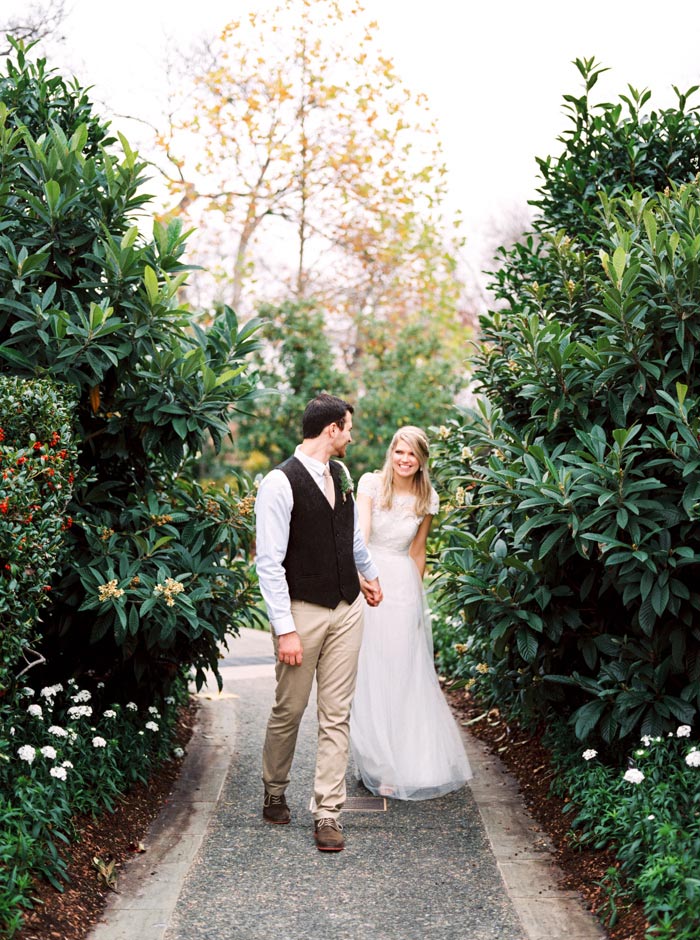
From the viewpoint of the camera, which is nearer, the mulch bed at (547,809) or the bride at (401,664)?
the mulch bed at (547,809)

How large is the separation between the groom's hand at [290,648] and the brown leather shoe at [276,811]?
836mm

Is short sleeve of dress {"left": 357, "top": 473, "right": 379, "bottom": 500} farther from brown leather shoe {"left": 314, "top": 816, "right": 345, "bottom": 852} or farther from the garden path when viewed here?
brown leather shoe {"left": 314, "top": 816, "right": 345, "bottom": 852}

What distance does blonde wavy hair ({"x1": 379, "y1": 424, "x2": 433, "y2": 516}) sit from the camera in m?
5.71

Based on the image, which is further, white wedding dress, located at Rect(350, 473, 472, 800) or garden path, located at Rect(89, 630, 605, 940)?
white wedding dress, located at Rect(350, 473, 472, 800)

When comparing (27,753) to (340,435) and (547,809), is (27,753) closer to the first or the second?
(340,435)

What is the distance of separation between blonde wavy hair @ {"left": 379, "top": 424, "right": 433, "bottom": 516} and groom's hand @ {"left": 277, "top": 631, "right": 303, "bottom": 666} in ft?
4.64

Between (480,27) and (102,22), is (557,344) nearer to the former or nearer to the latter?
(102,22)

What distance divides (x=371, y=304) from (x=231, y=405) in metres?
15.1

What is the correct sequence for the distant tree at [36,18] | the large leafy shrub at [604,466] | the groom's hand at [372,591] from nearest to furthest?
the large leafy shrub at [604,466] → the groom's hand at [372,591] → the distant tree at [36,18]

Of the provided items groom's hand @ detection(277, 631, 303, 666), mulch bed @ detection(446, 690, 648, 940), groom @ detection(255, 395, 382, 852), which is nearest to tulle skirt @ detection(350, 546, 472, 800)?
mulch bed @ detection(446, 690, 648, 940)

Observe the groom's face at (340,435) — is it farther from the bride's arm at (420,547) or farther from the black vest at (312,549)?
the bride's arm at (420,547)

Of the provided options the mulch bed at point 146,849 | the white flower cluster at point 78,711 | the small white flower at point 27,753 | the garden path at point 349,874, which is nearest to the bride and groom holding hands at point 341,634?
the garden path at point 349,874

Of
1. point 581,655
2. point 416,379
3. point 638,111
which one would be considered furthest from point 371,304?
point 581,655

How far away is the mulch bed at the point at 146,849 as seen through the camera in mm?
3572
